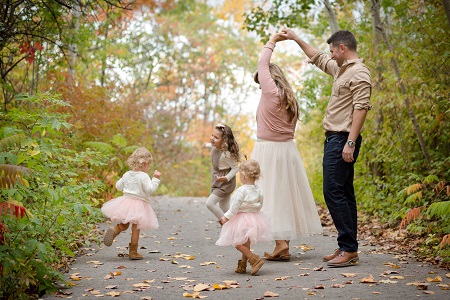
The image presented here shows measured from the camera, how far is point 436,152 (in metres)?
10.2

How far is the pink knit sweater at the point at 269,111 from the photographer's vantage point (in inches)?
285

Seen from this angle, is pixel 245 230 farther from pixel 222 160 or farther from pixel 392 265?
pixel 222 160

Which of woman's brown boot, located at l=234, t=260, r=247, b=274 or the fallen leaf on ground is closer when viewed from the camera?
the fallen leaf on ground

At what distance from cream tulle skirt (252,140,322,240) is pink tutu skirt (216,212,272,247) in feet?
1.87

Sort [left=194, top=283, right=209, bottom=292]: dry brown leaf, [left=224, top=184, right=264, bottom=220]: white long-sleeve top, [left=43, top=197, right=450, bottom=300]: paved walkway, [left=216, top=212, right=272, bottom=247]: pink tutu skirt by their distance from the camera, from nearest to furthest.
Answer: [left=43, top=197, right=450, bottom=300]: paved walkway → [left=194, top=283, right=209, bottom=292]: dry brown leaf → [left=216, top=212, right=272, bottom=247]: pink tutu skirt → [left=224, top=184, right=264, bottom=220]: white long-sleeve top

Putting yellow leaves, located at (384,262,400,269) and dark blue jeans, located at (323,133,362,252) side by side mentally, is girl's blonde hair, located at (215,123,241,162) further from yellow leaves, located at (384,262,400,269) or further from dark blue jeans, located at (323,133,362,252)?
yellow leaves, located at (384,262,400,269)

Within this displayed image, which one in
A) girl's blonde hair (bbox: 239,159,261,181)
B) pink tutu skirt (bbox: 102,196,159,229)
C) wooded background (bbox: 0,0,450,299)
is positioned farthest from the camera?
pink tutu skirt (bbox: 102,196,159,229)

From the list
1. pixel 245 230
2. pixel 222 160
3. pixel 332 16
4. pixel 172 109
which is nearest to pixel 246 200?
pixel 245 230

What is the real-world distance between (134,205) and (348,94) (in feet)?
9.75

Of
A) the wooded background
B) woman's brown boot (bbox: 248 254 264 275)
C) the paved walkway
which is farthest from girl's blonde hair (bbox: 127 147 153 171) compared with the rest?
woman's brown boot (bbox: 248 254 264 275)

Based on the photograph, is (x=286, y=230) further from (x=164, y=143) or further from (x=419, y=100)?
(x=164, y=143)

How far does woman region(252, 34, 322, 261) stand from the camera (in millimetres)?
7255

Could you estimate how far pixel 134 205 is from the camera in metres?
7.71

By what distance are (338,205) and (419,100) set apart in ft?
12.4
